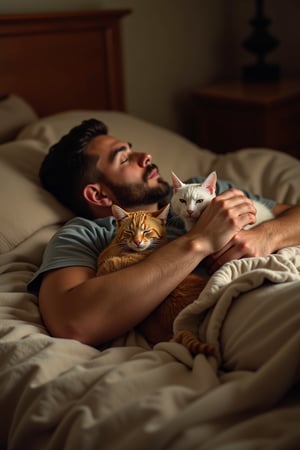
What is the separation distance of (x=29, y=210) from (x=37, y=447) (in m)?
0.69

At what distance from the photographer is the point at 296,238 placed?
1.32 m

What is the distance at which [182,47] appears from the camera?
2734mm

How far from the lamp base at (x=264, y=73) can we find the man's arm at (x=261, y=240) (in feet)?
4.42

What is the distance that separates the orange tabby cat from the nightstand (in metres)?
1.24

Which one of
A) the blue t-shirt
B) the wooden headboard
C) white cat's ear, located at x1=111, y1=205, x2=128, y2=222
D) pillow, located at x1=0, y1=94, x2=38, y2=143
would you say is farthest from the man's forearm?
the wooden headboard

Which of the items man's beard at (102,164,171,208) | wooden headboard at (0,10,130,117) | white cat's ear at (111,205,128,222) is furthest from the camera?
wooden headboard at (0,10,130,117)

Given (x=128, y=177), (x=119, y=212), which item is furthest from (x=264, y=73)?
(x=119, y=212)

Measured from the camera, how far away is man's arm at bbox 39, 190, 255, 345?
1069 millimetres

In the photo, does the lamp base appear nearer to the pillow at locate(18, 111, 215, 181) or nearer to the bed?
the pillow at locate(18, 111, 215, 181)

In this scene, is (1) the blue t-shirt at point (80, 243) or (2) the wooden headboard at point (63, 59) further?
(2) the wooden headboard at point (63, 59)

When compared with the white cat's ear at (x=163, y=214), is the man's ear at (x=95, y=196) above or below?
below

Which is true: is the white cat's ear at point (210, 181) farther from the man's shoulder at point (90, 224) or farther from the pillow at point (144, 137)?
the pillow at point (144, 137)

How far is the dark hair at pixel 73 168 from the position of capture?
144 centimetres

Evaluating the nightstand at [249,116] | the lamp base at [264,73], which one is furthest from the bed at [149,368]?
the lamp base at [264,73]
